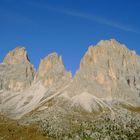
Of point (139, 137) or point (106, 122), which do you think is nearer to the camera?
point (139, 137)

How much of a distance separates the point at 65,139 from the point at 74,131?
84.3 feet

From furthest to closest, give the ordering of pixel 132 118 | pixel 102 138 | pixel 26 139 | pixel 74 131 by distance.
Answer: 1. pixel 132 118
2. pixel 74 131
3. pixel 102 138
4. pixel 26 139

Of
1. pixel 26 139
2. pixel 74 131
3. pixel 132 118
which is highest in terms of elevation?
pixel 132 118

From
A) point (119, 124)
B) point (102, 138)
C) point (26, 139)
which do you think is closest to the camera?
point (26, 139)

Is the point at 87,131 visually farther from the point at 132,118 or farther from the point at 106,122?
the point at 132,118

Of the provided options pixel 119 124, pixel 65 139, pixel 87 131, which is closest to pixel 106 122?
pixel 119 124

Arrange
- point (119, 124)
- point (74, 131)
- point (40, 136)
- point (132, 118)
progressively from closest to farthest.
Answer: point (40, 136), point (74, 131), point (119, 124), point (132, 118)

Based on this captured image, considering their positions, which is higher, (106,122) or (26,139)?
(106,122)

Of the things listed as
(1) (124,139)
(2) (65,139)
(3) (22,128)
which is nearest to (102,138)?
(1) (124,139)

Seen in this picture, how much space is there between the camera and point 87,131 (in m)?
164

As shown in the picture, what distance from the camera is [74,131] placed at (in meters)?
162

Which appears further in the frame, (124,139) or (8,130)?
(124,139)

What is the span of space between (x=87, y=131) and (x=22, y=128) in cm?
5146

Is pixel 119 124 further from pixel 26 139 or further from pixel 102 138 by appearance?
pixel 26 139
